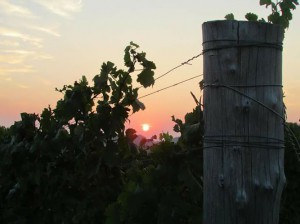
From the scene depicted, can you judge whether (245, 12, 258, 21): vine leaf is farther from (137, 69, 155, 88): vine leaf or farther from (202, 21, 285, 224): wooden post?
(137, 69, 155, 88): vine leaf

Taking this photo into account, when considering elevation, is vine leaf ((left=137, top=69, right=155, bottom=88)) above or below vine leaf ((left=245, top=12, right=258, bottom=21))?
below

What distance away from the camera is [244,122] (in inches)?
124

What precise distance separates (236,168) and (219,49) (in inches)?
27.4

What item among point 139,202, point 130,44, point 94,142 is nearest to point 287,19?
point 130,44

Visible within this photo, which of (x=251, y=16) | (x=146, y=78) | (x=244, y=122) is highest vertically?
(x=251, y=16)

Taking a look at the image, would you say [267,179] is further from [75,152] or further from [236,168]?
[75,152]

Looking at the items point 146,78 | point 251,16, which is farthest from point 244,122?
point 146,78

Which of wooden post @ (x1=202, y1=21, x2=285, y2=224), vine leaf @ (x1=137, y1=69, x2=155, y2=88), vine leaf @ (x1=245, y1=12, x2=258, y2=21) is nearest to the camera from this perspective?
wooden post @ (x1=202, y1=21, x2=285, y2=224)

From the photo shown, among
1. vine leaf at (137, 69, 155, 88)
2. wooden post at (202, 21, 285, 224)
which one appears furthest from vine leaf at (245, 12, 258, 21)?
vine leaf at (137, 69, 155, 88)

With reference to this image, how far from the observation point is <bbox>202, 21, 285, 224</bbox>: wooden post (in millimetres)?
3156

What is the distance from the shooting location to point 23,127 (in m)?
5.77

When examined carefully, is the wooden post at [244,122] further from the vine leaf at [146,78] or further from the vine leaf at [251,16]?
the vine leaf at [146,78]

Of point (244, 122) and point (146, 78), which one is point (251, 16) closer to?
point (146, 78)

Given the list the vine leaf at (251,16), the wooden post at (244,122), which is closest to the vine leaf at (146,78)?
the vine leaf at (251,16)
